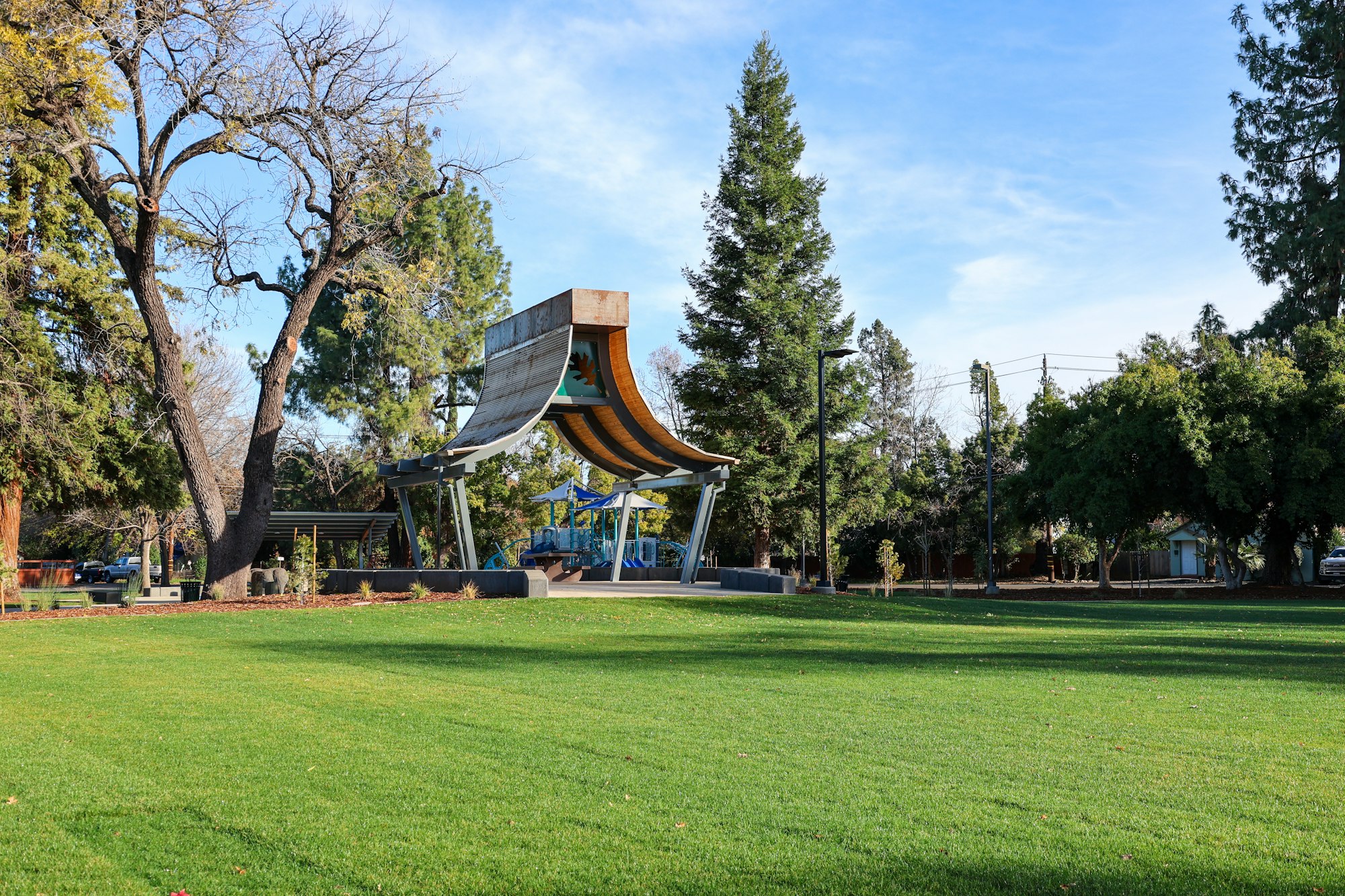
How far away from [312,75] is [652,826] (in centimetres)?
2114

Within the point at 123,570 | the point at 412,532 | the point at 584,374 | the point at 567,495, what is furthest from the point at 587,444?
the point at 123,570

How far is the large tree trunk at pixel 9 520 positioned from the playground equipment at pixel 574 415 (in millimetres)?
8275

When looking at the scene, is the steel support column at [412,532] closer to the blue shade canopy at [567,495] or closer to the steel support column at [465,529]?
the steel support column at [465,529]

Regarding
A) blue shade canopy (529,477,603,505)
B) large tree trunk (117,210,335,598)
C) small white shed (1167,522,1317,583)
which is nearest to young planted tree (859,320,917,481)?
small white shed (1167,522,1317,583)

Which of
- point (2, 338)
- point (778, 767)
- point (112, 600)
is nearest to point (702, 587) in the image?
point (112, 600)

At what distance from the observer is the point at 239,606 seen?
20.4 m

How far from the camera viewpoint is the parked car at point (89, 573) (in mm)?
54406

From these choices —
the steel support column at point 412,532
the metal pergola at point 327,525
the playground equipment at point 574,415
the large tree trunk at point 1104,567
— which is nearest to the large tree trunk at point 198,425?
the playground equipment at point 574,415

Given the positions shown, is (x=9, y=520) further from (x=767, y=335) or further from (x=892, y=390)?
(x=892, y=390)

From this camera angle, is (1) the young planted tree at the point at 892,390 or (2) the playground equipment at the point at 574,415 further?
(1) the young planted tree at the point at 892,390

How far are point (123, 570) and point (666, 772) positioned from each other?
191 ft

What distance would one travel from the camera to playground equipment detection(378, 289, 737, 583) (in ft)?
79.9

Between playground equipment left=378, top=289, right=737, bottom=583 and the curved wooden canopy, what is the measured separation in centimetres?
2

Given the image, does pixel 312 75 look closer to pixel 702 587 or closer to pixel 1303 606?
pixel 702 587
